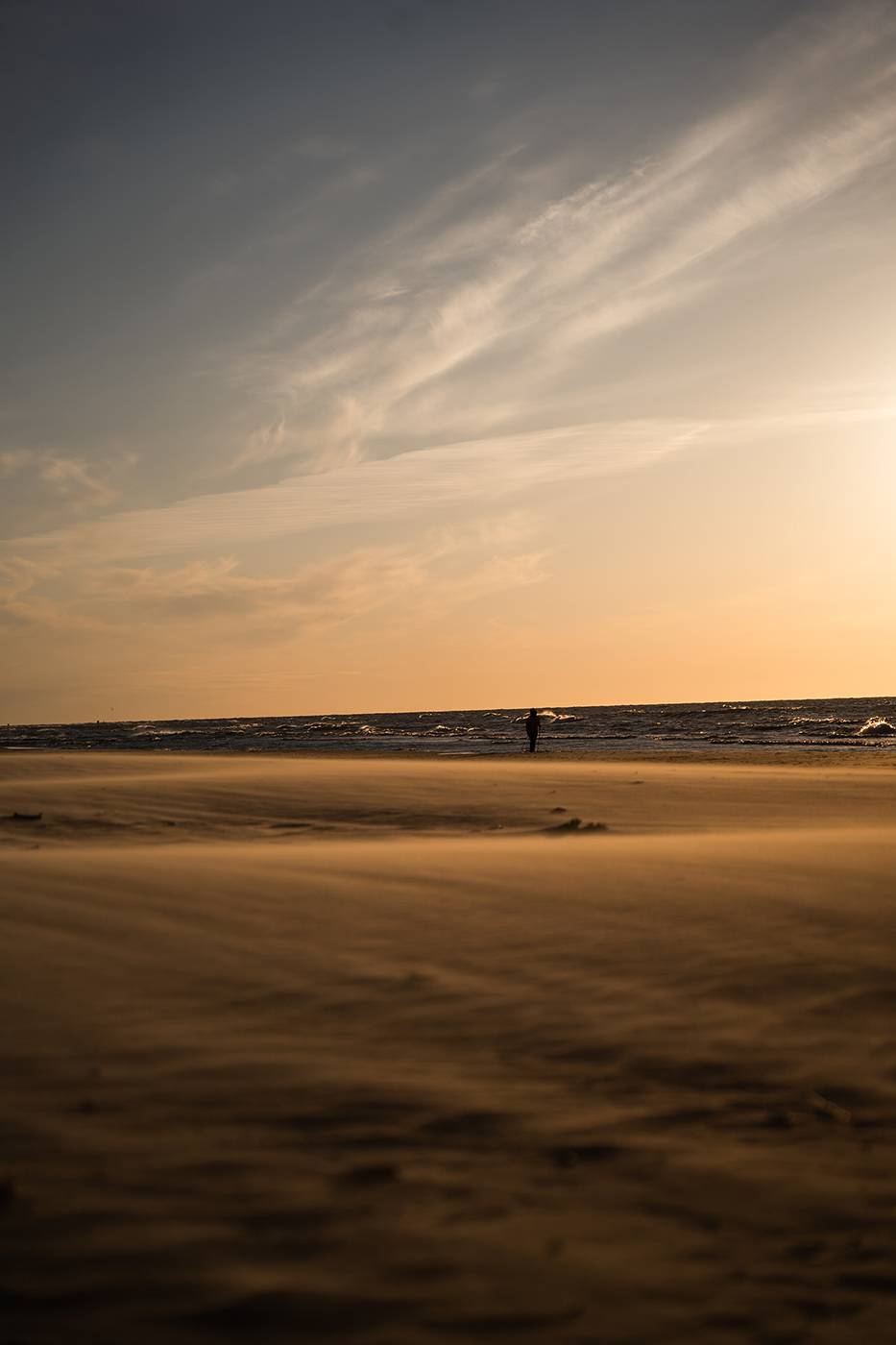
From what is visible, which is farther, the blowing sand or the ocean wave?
the ocean wave

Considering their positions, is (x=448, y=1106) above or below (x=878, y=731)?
above

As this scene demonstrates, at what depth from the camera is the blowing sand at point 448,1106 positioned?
2160 mm

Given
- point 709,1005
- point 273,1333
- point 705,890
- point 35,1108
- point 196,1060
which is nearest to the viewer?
point 273,1333

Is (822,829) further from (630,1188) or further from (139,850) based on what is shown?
(630,1188)

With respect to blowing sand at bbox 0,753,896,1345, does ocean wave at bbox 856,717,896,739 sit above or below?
below

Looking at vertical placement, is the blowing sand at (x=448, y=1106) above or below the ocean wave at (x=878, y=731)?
above

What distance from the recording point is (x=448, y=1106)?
303 centimetres

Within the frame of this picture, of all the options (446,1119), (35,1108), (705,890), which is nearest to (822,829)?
(705,890)

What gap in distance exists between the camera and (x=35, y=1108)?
115 inches

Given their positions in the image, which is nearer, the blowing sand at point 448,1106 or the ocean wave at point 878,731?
the blowing sand at point 448,1106

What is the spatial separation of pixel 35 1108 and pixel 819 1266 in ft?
7.85

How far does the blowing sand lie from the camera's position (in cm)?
216

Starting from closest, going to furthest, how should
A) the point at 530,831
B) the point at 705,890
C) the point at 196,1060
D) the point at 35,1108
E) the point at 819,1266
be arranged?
the point at 819,1266 < the point at 35,1108 < the point at 196,1060 < the point at 705,890 < the point at 530,831

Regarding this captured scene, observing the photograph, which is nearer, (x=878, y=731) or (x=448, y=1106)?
(x=448, y=1106)
